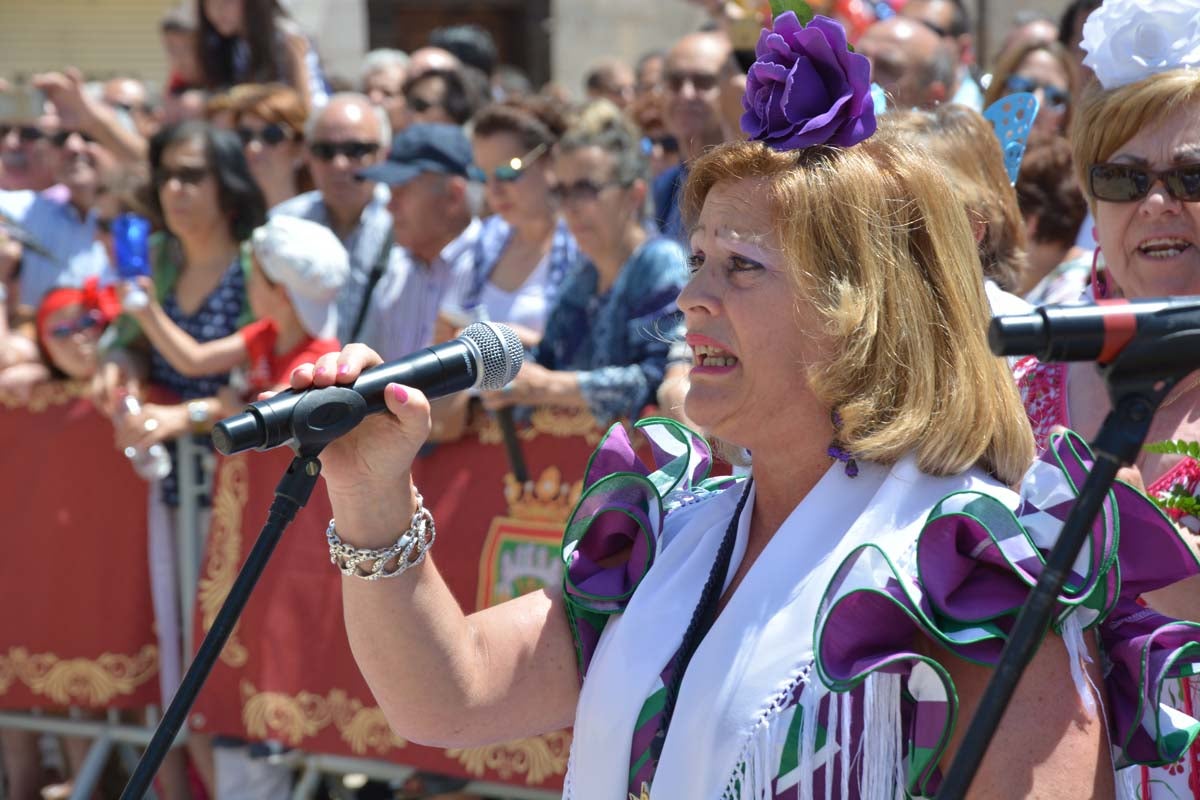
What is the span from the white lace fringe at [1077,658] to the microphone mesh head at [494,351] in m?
0.81

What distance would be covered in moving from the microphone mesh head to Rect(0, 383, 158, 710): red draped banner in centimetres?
353

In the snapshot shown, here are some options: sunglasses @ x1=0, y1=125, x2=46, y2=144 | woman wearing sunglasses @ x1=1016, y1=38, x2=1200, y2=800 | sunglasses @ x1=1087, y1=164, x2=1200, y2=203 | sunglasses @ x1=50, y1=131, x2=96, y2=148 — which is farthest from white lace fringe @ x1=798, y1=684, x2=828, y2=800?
sunglasses @ x1=0, y1=125, x2=46, y2=144

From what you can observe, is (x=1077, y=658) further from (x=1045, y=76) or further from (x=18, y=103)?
(x=18, y=103)

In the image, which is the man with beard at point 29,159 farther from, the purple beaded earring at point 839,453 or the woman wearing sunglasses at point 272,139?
the purple beaded earring at point 839,453

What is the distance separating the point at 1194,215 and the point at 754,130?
100cm

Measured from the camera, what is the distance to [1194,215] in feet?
8.72

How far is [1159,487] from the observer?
8.17ft

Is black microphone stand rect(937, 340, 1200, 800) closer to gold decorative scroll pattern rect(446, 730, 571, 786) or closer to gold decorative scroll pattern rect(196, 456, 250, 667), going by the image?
gold decorative scroll pattern rect(446, 730, 571, 786)

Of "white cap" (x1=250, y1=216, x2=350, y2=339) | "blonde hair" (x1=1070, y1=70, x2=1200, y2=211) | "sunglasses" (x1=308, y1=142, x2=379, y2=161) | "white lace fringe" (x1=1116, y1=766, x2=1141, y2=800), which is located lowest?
"white lace fringe" (x1=1116, y1=766, x2=1141, y2=800)

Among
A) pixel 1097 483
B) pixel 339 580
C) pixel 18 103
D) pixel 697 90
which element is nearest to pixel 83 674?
pixel 339 580

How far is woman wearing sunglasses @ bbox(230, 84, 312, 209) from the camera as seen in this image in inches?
253

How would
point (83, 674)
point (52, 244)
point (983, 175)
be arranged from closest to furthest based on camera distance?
point (983, 175) < point (83, 674) < point (52, 244)

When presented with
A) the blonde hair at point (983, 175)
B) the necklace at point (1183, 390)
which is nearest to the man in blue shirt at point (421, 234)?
the blonde hair at point (983, 175)

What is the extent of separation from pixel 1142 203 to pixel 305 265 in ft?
9.51
